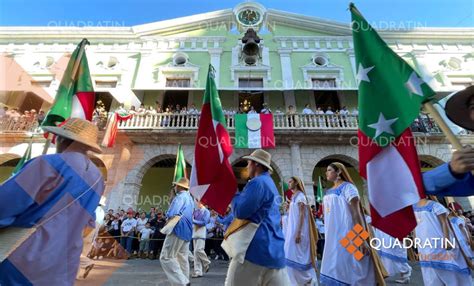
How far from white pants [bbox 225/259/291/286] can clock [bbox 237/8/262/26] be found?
656 inches

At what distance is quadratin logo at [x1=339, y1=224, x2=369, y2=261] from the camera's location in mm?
4129

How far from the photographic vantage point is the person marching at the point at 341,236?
404 centimetres

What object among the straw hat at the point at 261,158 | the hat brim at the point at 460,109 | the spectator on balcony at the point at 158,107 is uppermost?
Result: the spectator on balcony at the point at 158,107

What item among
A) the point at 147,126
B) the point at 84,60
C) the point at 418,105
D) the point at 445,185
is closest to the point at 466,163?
the point at 445,185

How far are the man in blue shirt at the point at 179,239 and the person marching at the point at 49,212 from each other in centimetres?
284

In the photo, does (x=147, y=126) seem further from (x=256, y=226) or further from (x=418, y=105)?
(x=418, y=105)

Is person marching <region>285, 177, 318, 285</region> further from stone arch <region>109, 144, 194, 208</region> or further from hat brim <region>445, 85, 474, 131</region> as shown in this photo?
stone arch <region>109, 144, 194, 208</region>

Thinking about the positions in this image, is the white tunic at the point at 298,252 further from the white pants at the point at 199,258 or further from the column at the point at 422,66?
the column at the point at 422,66

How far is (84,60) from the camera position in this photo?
4699 millimetres

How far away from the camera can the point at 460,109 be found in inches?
80.0

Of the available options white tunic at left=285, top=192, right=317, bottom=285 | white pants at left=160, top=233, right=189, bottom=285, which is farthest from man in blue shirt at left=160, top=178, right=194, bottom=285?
white tunic at left=285, top=192, right=317, bottom=285

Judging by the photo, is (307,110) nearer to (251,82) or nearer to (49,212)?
(251,82)

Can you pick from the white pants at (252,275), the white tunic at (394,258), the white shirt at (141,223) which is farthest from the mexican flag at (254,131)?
the white pants at (252,275)

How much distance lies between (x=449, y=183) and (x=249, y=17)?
57.9 feet
